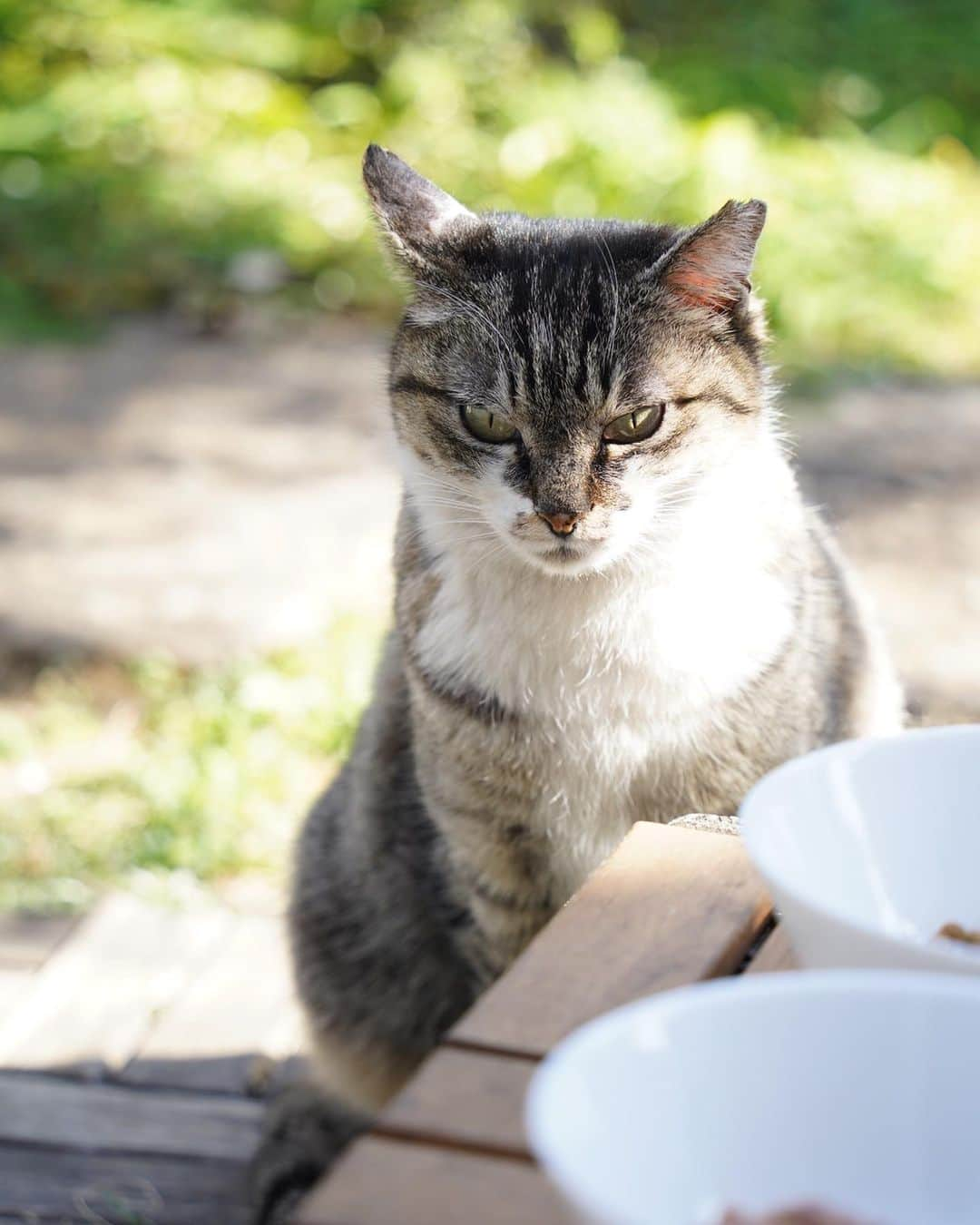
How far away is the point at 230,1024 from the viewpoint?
113 inches

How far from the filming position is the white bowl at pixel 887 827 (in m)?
1.12

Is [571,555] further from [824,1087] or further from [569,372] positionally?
[824,1087]

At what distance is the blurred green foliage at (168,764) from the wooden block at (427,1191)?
241 cm

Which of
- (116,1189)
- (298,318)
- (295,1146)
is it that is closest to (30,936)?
(116,1189)

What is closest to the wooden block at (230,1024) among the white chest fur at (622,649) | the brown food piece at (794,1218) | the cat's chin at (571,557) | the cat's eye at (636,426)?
the white chest fur at (622,649)

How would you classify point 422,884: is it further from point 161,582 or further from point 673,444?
point 161,582

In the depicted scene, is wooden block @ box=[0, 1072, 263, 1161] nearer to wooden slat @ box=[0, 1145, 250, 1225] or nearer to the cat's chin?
wooden slat @ box=[0, 1145, 250, 1225]

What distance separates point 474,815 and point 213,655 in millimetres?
2009

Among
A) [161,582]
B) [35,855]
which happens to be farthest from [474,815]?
[161,582]

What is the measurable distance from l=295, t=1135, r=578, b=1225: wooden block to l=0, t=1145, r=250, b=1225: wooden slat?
1638 mm

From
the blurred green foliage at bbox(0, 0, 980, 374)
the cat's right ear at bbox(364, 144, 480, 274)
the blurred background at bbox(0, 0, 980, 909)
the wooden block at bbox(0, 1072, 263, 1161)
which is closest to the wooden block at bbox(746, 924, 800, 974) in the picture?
the cat's right ear at bbox(364, 144, 480, 274)

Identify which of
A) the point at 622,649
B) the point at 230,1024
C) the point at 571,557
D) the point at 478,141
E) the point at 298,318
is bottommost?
the point at 230,1024

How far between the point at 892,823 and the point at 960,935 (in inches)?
4.2

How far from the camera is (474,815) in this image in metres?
2.10
